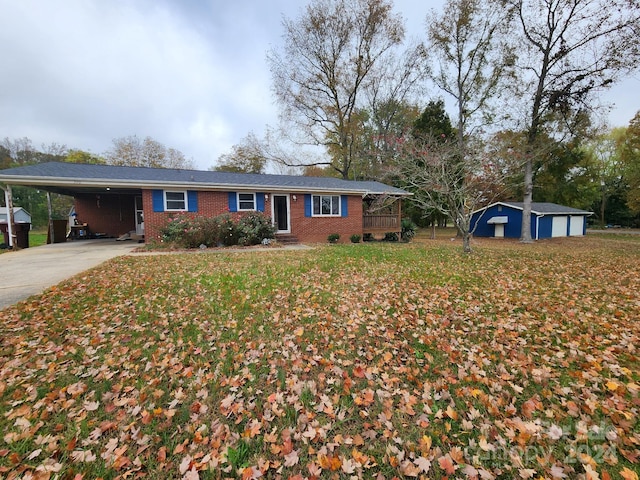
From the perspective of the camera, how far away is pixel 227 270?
7.18m

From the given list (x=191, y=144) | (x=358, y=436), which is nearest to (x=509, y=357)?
(x=358, y=436)

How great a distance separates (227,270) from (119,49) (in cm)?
1187

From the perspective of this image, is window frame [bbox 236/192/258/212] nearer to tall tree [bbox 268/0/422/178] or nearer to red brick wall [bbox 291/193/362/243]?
red brick wall [bbox 291/193/362/243]

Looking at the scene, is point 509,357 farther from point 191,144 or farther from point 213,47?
point 191,144

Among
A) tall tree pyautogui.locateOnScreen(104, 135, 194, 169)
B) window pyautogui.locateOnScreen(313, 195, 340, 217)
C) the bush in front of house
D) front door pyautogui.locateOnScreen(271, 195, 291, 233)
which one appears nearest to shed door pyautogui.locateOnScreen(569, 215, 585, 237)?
window pyautogui.locateOnScreen(313, 195, 340, 217)

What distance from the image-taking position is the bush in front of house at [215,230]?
11578 mm

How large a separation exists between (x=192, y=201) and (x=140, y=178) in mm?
2268

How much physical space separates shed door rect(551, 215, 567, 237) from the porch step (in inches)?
849

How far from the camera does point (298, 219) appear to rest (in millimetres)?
14984

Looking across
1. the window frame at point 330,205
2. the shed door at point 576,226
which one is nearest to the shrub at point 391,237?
the window frame at point 330,205

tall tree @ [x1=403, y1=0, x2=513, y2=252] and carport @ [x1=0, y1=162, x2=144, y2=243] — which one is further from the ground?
tall tree @ [x1=403, y1=0, x2=513, y2=252]

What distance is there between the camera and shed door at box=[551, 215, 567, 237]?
72.5 feet

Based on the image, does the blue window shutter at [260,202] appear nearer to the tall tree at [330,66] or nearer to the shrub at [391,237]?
the shrub at [391,237]

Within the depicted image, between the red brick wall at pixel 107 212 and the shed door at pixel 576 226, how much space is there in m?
33.5
